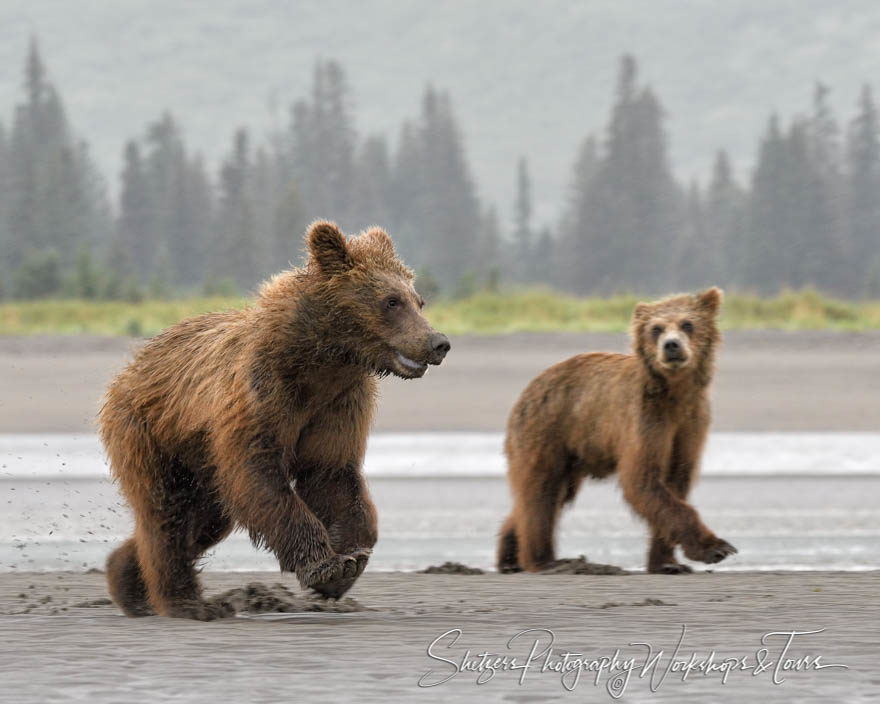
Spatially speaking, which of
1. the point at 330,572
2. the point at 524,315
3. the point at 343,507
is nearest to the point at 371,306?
the point at 343,507

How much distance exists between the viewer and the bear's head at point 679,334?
8.21 meters

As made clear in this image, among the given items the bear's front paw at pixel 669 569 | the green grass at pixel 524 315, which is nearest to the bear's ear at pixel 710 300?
the bear's front paw at pixel 669 569

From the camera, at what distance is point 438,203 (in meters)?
78.8

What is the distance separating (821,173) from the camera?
6988 centimetres

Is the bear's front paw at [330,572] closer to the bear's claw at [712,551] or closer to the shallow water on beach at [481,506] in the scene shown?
the shallow water on beach at [481,506]

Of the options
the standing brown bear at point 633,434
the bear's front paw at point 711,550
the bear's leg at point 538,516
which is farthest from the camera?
the bear's leg at point 538,516

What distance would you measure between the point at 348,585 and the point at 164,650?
86 cm

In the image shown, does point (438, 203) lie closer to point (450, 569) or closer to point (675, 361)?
point (675, 361)

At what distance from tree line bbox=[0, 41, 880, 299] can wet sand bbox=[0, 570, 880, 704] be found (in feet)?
176

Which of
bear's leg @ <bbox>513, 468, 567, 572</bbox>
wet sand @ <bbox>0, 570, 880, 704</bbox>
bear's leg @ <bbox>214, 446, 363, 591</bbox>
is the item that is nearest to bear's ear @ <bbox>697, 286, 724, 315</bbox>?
bear's leg @ <bbox>513, 468, 567, 572</bbox>

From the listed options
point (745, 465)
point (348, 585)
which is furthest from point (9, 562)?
point (745, 465)

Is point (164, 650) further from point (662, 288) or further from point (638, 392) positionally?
point (662, 288)

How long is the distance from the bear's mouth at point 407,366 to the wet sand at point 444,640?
926 millimetres

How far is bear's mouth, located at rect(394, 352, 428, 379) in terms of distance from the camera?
5742 mm
